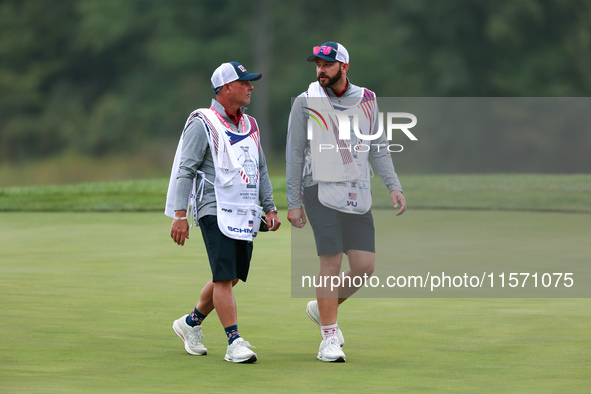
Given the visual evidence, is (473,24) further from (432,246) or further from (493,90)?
(432,246)

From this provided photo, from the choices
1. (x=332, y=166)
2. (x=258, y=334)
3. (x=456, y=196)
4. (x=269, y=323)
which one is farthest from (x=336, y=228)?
(x=456, y=196)

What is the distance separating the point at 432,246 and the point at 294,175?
5373 mm

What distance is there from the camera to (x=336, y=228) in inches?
245

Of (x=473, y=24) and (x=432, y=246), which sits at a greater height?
(x=473, y=24)

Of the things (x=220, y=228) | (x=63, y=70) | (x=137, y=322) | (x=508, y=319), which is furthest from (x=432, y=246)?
(x=63, y=70)

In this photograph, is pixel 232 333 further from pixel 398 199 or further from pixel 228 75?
pixel 228 75

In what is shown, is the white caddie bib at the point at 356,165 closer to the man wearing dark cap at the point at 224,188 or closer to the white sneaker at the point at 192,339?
the man wearing dark cap at the point at 224,188

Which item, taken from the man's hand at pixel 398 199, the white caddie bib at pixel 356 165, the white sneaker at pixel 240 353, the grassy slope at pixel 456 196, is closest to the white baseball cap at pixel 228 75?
the white caddie bib at pixel 356 165

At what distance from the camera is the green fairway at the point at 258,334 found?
550 cm

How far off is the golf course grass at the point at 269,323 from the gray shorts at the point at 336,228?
63cm

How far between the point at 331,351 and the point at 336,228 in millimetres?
699

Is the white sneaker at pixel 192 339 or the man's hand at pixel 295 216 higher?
the man's hand at pixel 295 216

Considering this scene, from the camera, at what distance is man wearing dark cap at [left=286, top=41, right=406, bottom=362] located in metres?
6.18

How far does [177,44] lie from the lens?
3934 cm
